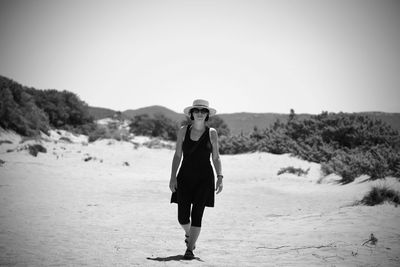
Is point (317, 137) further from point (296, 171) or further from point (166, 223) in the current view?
point (166, 223)

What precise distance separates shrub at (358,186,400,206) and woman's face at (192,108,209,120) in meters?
4.92

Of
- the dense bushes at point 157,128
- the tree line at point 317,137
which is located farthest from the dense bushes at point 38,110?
the dense bushes at point 157,128

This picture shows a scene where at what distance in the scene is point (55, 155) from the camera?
1364 centimetres

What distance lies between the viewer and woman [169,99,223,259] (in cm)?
379

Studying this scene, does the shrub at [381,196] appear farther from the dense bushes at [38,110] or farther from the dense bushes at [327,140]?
the dense bushes at [38,110]

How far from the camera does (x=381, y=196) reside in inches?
263

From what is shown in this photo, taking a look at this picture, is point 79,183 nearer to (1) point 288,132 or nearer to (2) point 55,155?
(2) point 55,155

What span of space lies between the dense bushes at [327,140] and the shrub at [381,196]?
401 centimetres

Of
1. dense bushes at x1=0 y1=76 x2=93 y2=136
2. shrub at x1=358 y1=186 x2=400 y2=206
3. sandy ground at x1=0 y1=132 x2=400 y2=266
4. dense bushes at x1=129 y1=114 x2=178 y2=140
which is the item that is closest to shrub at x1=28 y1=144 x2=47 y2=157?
sandy ground at x1=0 y1=132 x2=400 y2=266

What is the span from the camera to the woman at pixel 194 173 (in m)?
3.79

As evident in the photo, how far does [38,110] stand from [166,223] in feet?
64.1

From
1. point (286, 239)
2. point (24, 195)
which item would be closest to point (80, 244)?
point (286, 239)

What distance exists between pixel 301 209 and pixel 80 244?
5.23 metres

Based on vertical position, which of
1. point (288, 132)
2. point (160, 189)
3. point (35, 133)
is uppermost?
point (288, 132)
